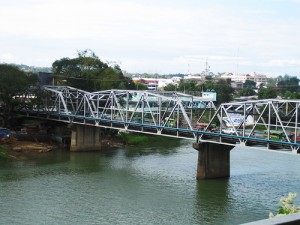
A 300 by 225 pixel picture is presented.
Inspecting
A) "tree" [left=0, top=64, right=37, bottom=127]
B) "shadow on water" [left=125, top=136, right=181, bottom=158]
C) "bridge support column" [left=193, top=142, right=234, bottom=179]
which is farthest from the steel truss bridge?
"shadow on water" [left=125, top=136, right=181, bottom=158]

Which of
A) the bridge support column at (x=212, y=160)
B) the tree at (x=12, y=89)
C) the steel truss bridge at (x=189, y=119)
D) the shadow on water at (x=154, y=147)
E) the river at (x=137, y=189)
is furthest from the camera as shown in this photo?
the tree at (x=12, y=89)

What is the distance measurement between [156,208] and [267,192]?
33.2 ft

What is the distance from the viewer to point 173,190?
40.3 m

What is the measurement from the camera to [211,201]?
3744cm

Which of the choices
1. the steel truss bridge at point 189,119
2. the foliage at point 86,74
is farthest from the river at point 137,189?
the foliage at point 86,74

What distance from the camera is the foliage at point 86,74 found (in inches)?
3629

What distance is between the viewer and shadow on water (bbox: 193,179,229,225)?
1284 inches

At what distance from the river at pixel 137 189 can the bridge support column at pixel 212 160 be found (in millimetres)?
921

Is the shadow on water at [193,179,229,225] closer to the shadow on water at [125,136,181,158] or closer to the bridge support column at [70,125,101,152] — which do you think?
the shadow on water at [125,136,181,158]

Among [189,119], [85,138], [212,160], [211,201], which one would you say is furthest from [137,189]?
[85,138]

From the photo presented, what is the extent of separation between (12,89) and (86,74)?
3150cm

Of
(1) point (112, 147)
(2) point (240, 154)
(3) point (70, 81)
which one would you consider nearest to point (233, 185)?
(2) point (240, 154)

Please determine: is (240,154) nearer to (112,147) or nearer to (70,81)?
(112,147)

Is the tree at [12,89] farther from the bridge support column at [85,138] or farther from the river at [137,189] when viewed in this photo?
the river at [137,189]
